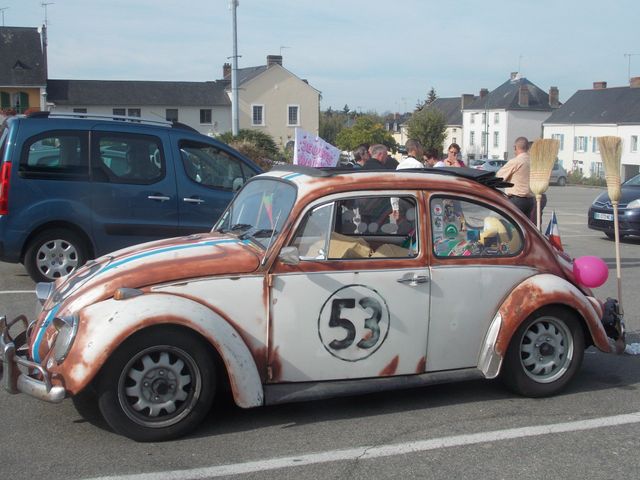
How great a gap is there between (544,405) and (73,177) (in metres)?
6.16

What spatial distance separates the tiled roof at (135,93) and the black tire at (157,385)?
6407 cm

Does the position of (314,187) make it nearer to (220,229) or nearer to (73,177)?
(220,229)

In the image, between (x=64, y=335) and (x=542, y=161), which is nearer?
(x=64, y=335)

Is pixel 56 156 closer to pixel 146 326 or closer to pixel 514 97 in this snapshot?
pixel 146 326

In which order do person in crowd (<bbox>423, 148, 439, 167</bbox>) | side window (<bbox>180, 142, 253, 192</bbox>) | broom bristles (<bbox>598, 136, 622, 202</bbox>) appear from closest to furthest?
broom bristles (<bbox>598, 136, 622, 202</bbox>)
side window (<bbox>180, 142, 253, 192</bbox>)
person in crowd (<bbox>423, 148, 439, 167</bbox>)

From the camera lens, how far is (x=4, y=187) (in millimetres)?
9023

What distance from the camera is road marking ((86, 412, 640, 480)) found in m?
4.35

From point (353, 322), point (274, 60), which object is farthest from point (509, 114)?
point (353, 322)

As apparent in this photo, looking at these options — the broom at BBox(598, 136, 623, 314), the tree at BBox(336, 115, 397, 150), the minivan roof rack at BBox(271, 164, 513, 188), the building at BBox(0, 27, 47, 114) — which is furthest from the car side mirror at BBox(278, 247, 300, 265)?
the building at BBox(0, 27, 47, 114)

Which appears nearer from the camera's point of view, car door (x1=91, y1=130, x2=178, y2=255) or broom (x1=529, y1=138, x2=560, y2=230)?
broom (x1=529, y1=138, x2=560, y2=230)

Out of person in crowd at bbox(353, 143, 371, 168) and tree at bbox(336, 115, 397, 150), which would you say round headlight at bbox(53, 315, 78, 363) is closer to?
person in crowd at bbox(353, 143, 371, 168)

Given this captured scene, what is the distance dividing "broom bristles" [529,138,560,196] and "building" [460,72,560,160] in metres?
71.7

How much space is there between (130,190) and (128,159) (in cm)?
39

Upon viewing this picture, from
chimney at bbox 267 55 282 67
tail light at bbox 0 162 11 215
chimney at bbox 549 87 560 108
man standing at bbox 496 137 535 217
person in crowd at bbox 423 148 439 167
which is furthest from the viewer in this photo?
chimney at bbox 549 87 560 108
